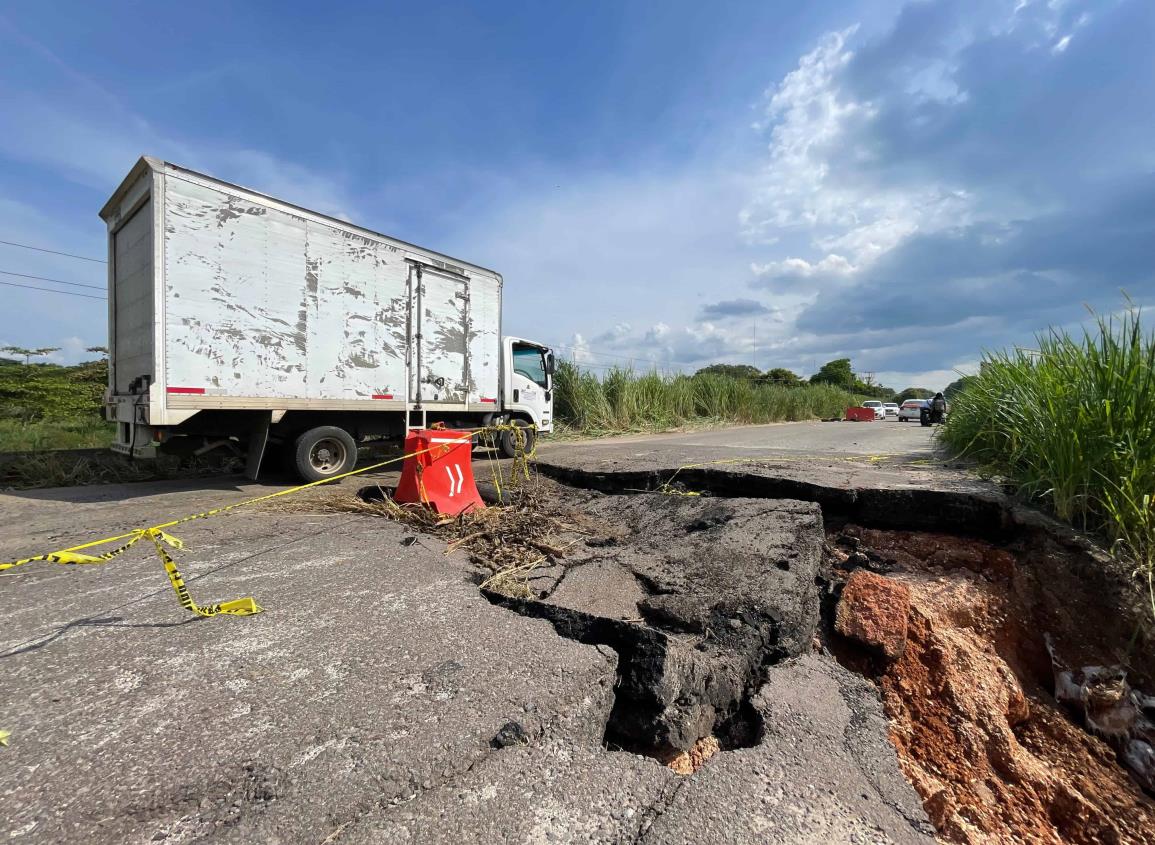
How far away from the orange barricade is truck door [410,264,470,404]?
302 centimetres

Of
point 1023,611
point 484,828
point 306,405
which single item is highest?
point 306,405

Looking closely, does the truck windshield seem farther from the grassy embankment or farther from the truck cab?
the grassy embankment

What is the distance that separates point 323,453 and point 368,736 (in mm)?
5583

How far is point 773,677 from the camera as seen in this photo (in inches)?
80.4

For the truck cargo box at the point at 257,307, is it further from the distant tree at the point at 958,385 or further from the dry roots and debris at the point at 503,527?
the distant tree at the point at 958,385

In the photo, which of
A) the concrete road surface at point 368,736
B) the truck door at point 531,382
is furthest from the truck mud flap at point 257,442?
the truck door at point 531,382

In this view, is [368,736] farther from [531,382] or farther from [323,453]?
[531,382]

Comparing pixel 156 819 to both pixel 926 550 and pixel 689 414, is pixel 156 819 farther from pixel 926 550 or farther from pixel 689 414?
pixel 689 414

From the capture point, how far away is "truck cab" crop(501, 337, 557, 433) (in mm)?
8719

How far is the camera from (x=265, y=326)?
5.77m

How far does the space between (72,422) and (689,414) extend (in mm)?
16389

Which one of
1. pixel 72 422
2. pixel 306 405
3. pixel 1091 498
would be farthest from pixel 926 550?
pixel 72 422

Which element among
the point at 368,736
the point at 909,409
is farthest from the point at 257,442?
the point at 909,409

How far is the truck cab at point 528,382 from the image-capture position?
8719 mm
